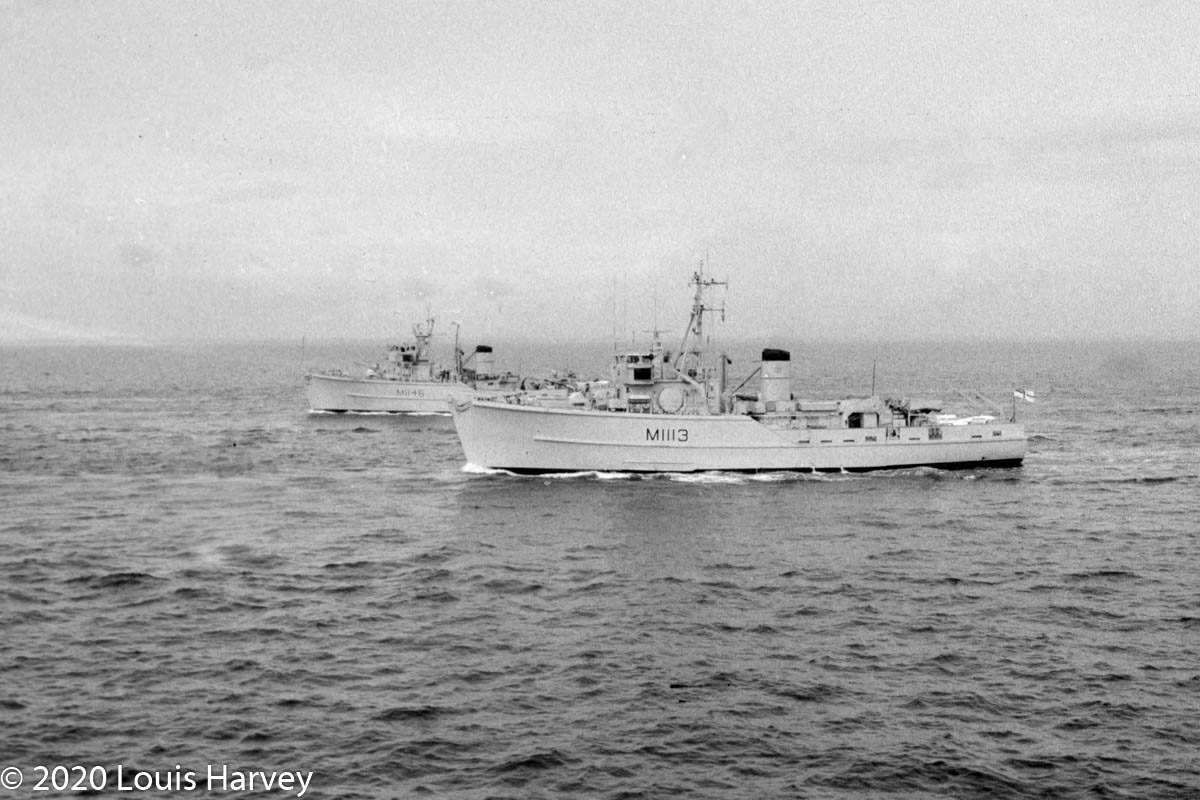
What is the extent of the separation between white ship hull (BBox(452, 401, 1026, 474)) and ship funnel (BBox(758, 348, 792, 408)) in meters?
2.00

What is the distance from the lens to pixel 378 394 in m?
80.8

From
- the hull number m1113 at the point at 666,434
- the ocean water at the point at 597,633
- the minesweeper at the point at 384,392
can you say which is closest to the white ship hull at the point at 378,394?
the minesweeper at the point at 384,392

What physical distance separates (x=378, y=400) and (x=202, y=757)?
63897 mm

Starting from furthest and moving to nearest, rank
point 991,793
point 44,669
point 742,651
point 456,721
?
point 742,651 → point 44,669 → point 456,721 → point 991,793

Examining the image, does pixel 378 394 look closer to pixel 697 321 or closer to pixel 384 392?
pixel 384 392

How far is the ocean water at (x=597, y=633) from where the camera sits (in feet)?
59.2

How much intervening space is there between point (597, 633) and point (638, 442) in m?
22.9

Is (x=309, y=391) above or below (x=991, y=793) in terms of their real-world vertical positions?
above

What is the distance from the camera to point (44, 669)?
2197 cm

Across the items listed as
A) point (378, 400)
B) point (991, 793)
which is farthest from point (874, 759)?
point (378, 400)

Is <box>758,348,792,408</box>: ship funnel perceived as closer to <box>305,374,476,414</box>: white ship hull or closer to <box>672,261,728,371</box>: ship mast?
<box>672,261,728,371</box>: ship mast

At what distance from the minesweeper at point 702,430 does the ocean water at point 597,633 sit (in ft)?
4.32

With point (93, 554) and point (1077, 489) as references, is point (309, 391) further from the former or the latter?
point (1077, 489)

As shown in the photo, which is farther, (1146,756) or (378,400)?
(378,400)
